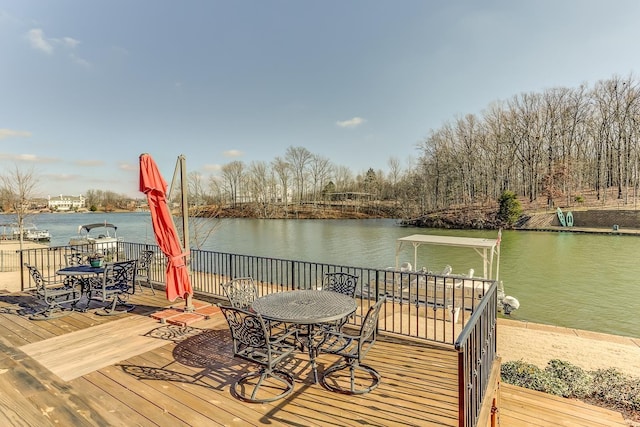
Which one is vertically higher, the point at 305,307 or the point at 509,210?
the point at 509,210

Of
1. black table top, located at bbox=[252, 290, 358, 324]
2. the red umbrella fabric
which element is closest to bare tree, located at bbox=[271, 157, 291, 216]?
the red umbrella fabric

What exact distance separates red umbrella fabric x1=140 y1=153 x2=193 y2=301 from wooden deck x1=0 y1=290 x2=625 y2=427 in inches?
24.7

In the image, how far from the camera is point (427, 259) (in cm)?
1802

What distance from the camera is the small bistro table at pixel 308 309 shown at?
2836 millimetres

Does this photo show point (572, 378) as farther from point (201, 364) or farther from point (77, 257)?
point (77, 257)

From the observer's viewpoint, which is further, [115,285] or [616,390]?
[115,285]

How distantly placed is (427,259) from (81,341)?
1680 centimetres

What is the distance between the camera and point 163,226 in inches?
179

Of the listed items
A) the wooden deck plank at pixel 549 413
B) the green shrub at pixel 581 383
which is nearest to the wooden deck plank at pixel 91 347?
the wooden deck plank at pixel 549 413

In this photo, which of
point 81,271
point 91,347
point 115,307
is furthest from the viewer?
point 115,307

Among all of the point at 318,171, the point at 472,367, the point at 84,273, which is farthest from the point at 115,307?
the point at 318,171

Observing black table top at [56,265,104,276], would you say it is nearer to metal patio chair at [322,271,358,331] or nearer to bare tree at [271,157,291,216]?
metal patio chair at [322,271,358,331]

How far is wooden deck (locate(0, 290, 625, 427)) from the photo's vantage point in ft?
8.09

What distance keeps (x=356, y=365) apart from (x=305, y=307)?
736mm
